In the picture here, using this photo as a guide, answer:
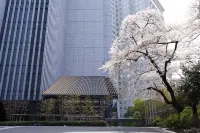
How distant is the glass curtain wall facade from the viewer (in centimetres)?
3362

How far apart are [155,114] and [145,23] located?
11518 mm

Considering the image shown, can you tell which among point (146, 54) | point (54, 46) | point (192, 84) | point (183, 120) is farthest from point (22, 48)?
point (192, 84)

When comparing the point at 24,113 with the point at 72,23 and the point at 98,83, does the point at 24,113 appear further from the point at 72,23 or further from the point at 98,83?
the point at 72,23

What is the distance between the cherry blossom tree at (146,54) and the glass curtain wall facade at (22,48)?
→ 22.6 meters

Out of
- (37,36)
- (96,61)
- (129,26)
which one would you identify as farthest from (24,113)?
(129,26)

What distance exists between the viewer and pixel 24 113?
32.6 metres

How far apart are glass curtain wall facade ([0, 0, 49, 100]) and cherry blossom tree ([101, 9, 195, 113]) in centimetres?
2257

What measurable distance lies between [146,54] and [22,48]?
28247mm

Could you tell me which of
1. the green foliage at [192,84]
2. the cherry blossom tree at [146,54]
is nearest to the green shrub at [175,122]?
the cherry blossom tree at [146,54]

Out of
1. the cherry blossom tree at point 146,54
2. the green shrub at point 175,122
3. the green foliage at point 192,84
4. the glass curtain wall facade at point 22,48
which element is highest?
the glass curtain wall facade at point 22,48

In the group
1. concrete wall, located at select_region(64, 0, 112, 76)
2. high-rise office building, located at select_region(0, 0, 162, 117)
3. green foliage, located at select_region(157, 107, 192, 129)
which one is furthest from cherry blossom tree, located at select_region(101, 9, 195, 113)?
concrete wall, located at select_region(64, 0, 112, 76)

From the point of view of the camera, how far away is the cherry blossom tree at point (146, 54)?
460 inches

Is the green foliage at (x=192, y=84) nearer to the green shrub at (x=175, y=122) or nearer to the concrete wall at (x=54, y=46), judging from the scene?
the green shrub at (x=175, y=122)

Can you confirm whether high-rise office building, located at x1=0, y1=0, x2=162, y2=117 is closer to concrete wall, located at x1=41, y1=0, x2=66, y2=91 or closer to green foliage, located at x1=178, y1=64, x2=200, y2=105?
concrete wall, located at x1=41, y1=0, x2=66, y2=91
